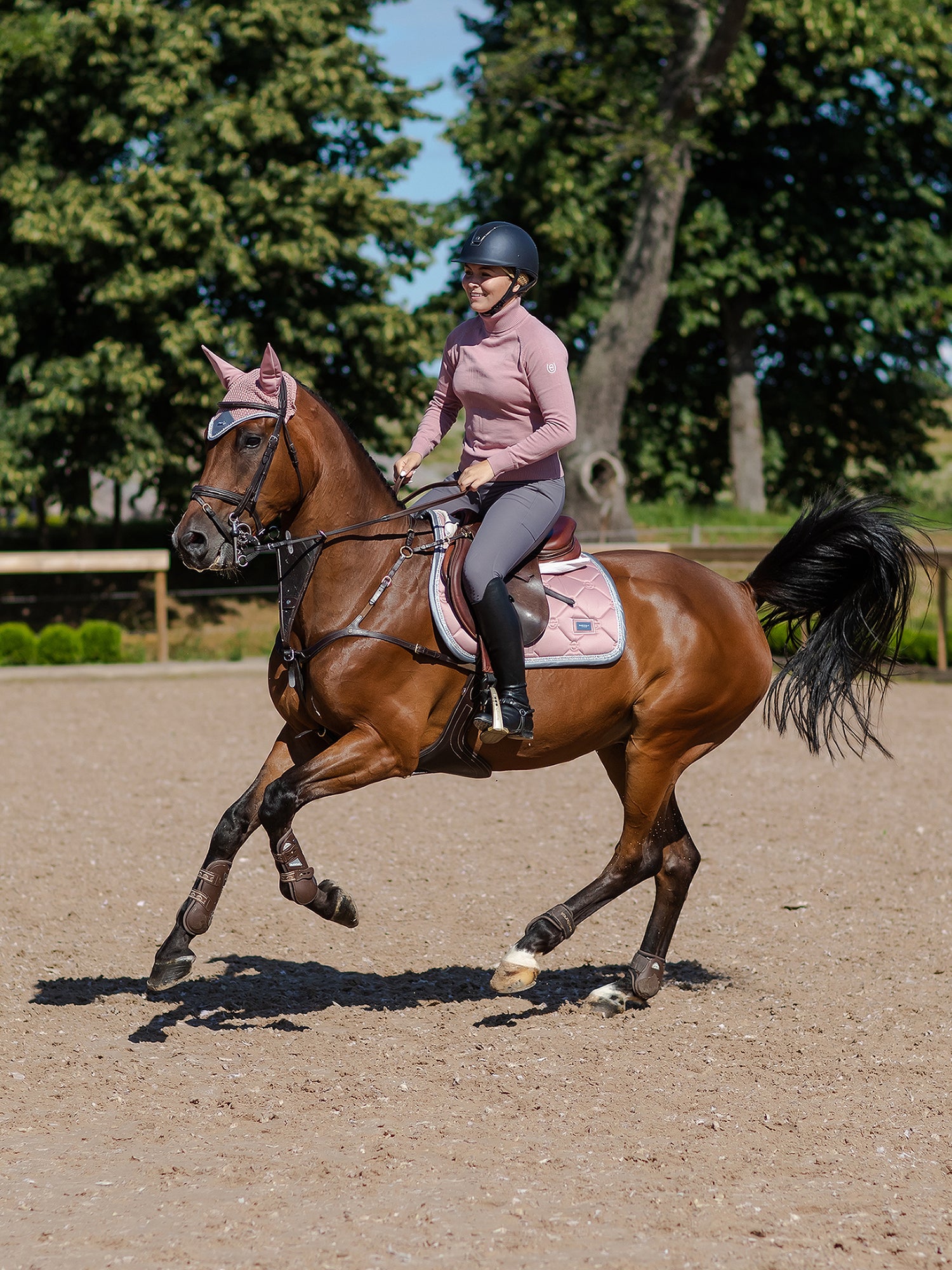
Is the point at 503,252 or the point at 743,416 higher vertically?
the point at 743,416

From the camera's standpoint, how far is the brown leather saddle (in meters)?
5.56

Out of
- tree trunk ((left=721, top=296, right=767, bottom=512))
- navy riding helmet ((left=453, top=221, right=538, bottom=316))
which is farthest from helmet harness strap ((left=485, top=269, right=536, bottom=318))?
tree trunk ((left=721, top=296, right=767, bottom=512))

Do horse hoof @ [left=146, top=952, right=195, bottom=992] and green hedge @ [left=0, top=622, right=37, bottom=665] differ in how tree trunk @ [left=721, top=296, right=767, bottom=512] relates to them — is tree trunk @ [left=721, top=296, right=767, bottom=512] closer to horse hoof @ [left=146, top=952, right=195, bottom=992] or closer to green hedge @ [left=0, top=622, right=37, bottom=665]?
green hedge @ [left=0, top=622, right=37, bottom=665]

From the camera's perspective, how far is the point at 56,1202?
157 inches

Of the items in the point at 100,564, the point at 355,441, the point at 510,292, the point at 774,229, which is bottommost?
the point at 100,564

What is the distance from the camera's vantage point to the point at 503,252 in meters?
5.32

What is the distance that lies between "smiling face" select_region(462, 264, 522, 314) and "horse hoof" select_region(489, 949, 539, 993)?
8.55 feet

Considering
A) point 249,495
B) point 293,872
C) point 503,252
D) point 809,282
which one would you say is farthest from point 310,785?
point 809,282

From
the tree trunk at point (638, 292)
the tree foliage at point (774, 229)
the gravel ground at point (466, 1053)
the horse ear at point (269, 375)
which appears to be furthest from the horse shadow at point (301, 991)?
the tree foliage at point (774, 229)

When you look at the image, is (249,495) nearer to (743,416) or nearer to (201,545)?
(201,545)

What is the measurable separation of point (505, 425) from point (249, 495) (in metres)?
1.07

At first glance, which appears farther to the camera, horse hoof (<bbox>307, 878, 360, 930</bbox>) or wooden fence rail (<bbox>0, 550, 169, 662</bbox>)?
wooden fence rail (<bbox>0, 550, 169, 662</bbox>)

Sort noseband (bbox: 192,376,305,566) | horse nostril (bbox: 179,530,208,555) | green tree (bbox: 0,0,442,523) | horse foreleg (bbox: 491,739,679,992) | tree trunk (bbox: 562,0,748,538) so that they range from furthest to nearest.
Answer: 1. tree trunk (bbox: 562,0,748,538)
2. green tree (bbox: 0,0,442,523)
3. horse foreleg (bbox: 491,739,679,992)
4. noseband (bbox: 192,376,305,566)
5. horse nostril (bbox: 179,530,208,555)

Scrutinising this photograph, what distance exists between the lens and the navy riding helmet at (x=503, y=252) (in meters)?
5.31
